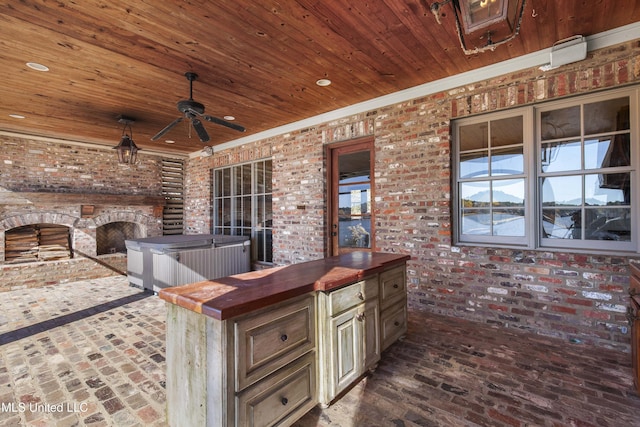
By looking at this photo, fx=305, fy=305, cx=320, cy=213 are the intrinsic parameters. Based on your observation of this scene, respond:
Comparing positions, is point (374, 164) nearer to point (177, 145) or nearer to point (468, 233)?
point (468, 233)

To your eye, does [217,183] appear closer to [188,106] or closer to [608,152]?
[188,106]

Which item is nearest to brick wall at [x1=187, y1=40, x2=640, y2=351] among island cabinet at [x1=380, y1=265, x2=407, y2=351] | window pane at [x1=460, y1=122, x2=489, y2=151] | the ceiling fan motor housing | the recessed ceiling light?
window pane at [x1=460, y1=122, x2=489, y2=151]

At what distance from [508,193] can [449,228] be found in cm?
68

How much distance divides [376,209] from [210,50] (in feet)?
8.25

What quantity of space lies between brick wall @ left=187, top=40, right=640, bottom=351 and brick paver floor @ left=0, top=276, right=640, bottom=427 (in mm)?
235

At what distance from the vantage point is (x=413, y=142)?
11.9ft

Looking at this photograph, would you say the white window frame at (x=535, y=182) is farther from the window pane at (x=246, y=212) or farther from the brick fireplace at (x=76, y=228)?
the brick fireplace at (x=76, y=228)

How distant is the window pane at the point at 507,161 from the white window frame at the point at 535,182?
0.21 ft

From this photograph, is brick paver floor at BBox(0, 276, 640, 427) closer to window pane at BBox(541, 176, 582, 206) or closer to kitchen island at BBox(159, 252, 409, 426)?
kitchen island at BBox(159, 252, 409, 426)

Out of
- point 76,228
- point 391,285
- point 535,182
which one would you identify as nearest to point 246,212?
point 76,228

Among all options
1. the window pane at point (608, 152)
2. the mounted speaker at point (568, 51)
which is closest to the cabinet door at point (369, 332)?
the window pane at point (608, 152)

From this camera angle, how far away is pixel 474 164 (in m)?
3.38

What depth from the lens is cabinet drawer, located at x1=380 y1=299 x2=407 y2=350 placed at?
7.71 feet

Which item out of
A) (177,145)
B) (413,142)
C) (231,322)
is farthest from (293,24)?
(177,145)
